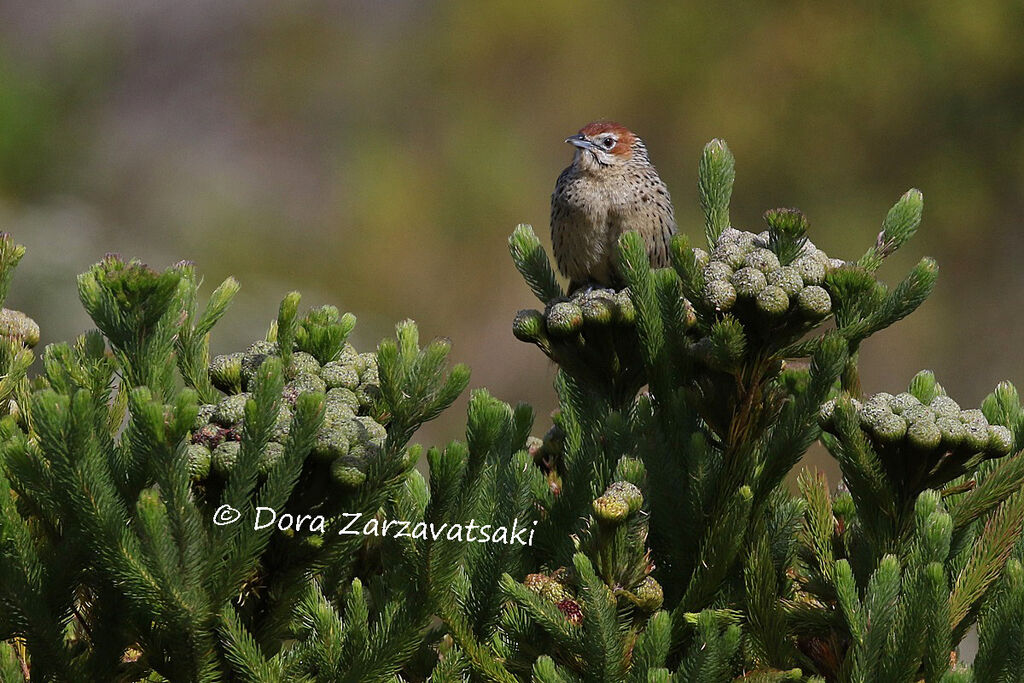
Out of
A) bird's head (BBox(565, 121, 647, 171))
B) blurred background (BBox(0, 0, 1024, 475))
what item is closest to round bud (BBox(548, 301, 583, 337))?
bird's head (BBox(565, 121, 647, 171))

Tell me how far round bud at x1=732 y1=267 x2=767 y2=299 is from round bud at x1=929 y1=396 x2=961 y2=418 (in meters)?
0.24

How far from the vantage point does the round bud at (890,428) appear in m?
1.30

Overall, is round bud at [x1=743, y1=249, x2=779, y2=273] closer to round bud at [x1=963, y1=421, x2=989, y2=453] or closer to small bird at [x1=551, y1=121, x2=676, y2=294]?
round bud at [x1=963, y1=421, x2=989, y2=453]

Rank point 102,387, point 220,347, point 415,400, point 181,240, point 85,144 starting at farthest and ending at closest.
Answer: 1. point 85,144
2. point 181,240
3. point 220,347
4. point 102,387
5. point 415,400

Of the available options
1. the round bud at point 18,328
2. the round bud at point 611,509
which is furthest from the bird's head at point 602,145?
the round bud at point 611,509

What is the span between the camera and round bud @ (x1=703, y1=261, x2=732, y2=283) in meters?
1.37

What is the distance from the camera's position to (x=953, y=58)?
249 inches

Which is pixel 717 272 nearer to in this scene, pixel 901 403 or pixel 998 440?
pixel 901 403

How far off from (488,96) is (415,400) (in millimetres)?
5437

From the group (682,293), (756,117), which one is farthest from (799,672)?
(756,117)

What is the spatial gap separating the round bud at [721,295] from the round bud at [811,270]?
8cm

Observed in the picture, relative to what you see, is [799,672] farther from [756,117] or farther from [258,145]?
[258,145]

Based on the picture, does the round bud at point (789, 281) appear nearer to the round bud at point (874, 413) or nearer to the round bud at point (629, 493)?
the round bud at point (874, 413)

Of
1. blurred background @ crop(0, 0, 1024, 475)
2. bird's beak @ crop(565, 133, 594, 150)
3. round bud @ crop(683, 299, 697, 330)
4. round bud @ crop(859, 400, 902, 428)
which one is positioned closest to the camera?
round bud @ crop(859, 400, 902, 428)
